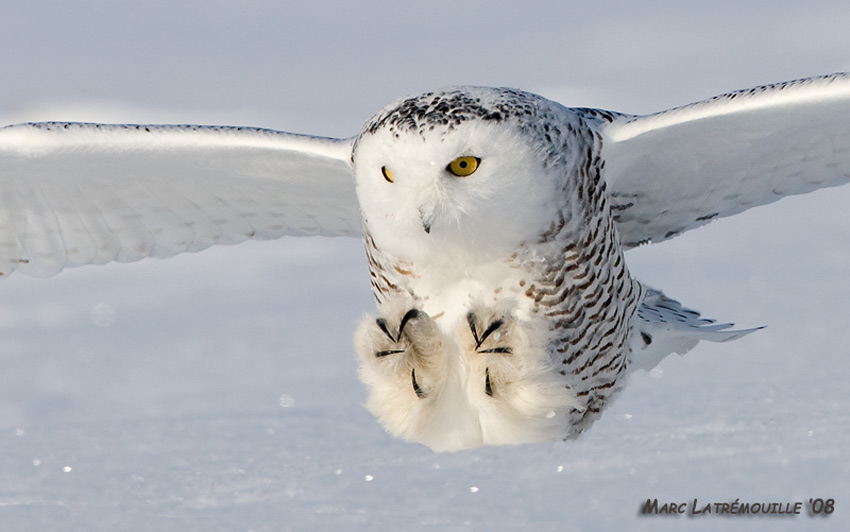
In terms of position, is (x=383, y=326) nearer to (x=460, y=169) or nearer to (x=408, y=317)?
(x=408, y=317)

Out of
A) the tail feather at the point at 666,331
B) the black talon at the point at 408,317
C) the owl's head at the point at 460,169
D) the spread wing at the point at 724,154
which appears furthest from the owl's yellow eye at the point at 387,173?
the tail feather at the point at 666,331

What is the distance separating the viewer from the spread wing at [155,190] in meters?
3.19

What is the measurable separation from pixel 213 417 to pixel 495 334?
2520 mm

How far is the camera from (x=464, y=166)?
2.44 meters

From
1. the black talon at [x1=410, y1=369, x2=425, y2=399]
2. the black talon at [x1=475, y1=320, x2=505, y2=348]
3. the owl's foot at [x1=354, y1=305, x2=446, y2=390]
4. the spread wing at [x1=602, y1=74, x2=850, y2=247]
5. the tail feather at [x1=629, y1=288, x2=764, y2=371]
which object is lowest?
the tail feather at [x1=629, y1=288, x2=764, y2=371]

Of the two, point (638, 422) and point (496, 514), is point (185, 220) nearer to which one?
point (496, 514)

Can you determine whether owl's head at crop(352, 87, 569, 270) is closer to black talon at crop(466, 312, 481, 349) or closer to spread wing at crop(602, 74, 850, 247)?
black talon at crop(466, 312, 481, 349)

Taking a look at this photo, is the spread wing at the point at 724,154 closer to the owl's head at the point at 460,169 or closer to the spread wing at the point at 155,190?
the owl's head at the point at 460,169

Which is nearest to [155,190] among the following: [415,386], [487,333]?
[415,386]

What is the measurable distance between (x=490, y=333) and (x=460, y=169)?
1.87ft

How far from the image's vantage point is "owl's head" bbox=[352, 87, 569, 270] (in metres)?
2.39

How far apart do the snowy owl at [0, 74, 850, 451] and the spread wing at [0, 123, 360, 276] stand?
1cm

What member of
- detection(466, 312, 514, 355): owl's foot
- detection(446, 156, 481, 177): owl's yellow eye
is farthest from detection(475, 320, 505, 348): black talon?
detection(446, 156, 481, 177): owl's yellow eye

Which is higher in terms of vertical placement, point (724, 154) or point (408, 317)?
point (724, 154)
